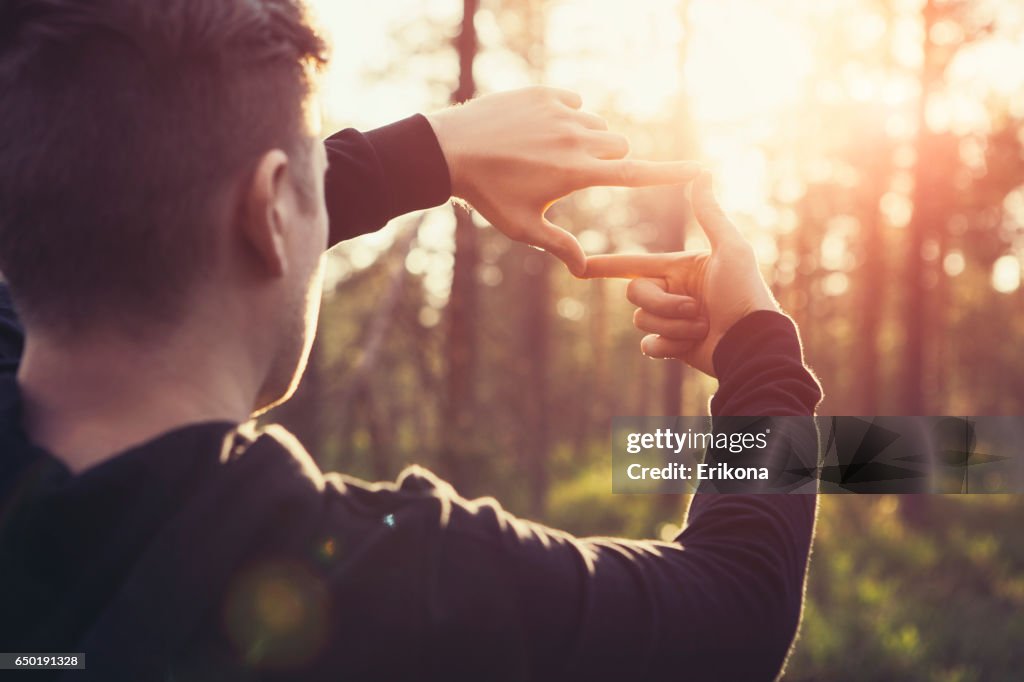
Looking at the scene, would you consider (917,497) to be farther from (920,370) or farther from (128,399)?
(128,399)

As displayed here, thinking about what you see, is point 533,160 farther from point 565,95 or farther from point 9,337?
point 9,337

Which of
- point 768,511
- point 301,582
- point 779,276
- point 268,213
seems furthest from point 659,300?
point 779,276

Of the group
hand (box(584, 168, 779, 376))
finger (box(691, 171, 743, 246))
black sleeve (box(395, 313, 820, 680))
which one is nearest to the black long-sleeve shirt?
black sleeve (box(395, 313, 820, 680))

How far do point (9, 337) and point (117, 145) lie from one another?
62 centimetres

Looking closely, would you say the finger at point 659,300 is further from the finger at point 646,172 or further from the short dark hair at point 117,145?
the short dark hair at point 117,145

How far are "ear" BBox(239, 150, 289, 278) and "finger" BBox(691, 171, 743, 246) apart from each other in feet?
2.77

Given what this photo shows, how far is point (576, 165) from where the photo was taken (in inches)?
68.4

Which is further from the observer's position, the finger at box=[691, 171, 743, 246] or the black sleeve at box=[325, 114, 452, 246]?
the black sleeve at box=[325, 114, 452, 246]

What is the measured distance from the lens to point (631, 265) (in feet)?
5.91

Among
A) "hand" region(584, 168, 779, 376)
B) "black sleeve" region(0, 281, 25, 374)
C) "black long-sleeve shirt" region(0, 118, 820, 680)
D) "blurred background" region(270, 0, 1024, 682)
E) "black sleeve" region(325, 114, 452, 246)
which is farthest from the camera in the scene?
"blurred background" region(270, 0, 1024, 682)

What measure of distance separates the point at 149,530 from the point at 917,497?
14293 millimetres

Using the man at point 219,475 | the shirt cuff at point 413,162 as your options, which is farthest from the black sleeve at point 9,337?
the shirt cuff at point 413,162

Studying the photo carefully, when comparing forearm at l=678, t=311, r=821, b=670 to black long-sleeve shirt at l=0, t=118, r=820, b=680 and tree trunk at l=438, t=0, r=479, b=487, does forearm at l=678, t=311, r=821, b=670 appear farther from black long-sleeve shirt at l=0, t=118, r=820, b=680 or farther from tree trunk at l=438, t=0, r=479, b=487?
tree trunk at l=438, t=0, r=479, b=487

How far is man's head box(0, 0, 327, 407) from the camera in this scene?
1.06 meters
